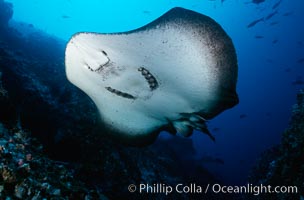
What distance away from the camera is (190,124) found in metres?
2.88

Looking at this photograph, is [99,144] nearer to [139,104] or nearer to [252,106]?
[139,104]

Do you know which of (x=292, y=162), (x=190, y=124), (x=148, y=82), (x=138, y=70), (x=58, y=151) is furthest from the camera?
(x=58, y=151)

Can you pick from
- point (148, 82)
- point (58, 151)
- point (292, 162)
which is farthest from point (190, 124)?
point (58, 151)

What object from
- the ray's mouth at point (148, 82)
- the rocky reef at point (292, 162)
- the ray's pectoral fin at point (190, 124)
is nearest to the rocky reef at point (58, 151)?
the ray's mouth at point (148, 82)

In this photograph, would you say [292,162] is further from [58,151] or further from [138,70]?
[58,151]

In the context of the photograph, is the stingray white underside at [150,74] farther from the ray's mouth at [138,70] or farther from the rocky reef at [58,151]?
A: the rocky reef at [58,151]

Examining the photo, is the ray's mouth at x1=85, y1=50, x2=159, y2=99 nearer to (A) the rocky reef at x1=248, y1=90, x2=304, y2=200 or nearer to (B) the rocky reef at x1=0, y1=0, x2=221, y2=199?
(B) the rocky reef at x1=0, y1=0, x2=221, y2=199

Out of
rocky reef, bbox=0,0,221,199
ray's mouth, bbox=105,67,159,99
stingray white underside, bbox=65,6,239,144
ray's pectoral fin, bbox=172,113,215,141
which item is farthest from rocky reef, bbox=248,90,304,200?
ray's mouth, bbox=105,67,159,99

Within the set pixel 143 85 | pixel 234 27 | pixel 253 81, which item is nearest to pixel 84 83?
pixel 143 85

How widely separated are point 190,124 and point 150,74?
37.2 inches

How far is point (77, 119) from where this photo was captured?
4.15m

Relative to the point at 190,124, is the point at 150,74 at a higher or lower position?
higher

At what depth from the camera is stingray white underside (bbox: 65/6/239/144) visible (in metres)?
2.12

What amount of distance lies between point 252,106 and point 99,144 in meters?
76.1
